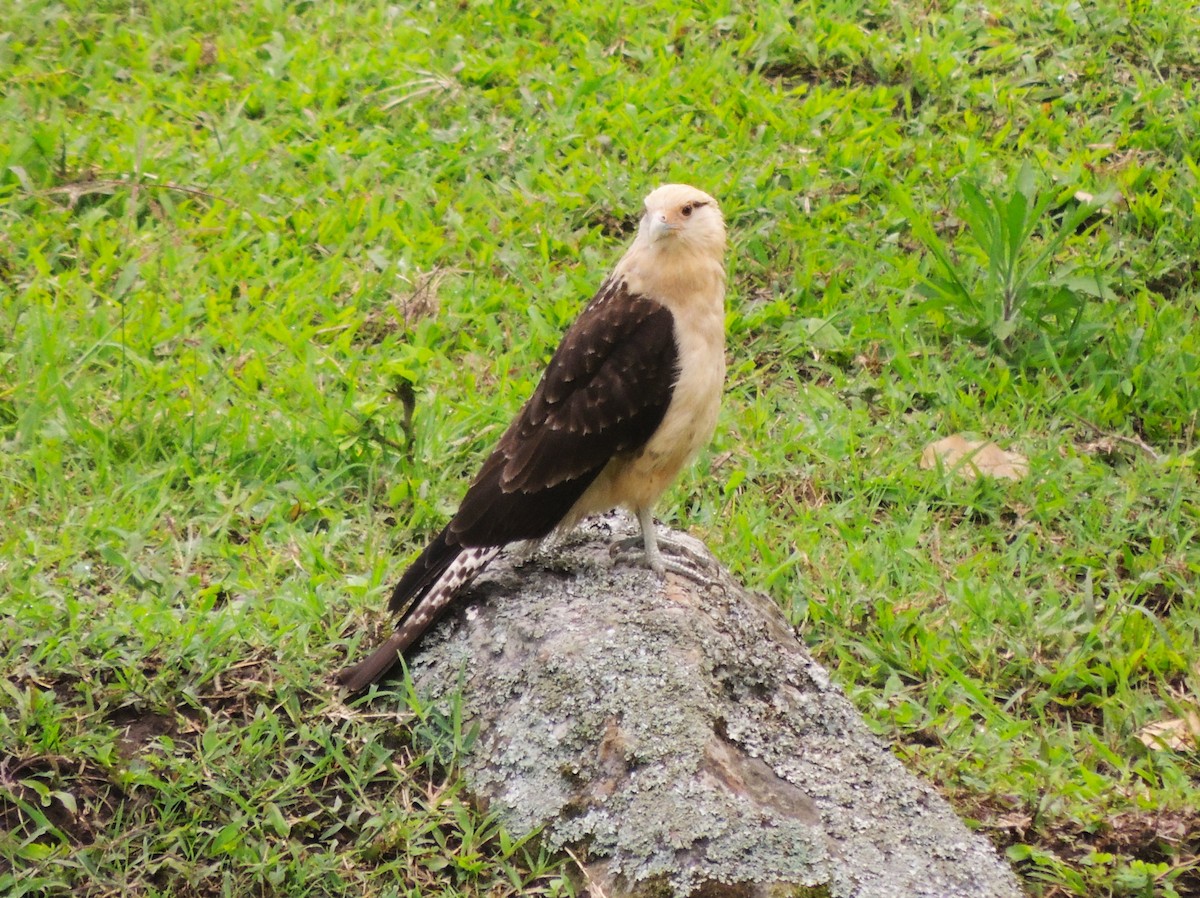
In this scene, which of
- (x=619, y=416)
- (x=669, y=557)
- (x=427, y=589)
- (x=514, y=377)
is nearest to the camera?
(x=427, y=589)

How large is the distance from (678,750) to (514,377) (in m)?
2.61

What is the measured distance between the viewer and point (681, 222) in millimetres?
4348

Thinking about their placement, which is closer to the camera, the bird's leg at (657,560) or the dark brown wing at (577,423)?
the dark brown wing at (577,423)

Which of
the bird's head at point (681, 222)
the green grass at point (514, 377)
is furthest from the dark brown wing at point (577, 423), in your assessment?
the green grass at point (514, 377)

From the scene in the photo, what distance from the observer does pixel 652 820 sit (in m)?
3.49

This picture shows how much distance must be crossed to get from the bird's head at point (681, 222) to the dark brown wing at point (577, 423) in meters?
0.21

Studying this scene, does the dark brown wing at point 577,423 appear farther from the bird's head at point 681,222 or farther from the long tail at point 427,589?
the bird's head at point 681,222

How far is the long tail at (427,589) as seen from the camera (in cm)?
408

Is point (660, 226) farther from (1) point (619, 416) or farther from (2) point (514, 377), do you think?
(2) point (514, 377)

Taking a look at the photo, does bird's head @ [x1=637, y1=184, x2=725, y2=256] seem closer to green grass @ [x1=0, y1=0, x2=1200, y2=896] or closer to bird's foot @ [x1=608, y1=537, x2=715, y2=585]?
bird's foot @ [x1=608, y1=537, x2=715, y2=585]

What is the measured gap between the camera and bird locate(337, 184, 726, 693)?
4156mm

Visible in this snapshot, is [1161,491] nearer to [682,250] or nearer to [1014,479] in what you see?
[1014,479]

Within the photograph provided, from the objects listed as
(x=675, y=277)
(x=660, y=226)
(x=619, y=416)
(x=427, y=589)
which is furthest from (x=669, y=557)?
(x=660, y=226)

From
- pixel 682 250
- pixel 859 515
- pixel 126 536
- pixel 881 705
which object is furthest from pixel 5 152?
pixel 881 705
